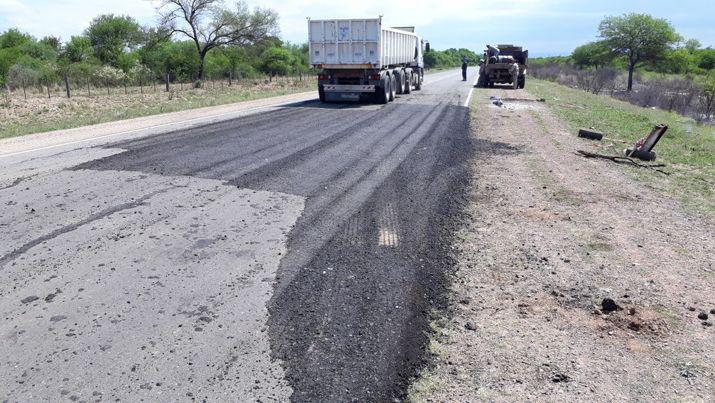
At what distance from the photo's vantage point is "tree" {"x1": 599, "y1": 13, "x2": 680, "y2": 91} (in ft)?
161

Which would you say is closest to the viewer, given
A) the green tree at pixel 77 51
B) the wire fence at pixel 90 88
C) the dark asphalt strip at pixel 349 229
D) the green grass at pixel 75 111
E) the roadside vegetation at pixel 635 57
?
the dark asphalt strip at pixel 349 229

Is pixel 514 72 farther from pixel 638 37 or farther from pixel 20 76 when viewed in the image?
pixel 20 76

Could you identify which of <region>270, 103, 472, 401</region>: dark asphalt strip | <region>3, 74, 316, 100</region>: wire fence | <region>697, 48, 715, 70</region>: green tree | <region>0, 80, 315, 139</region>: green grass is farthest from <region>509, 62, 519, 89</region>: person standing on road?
<region>697, 48, 715, 70</region>: green tree

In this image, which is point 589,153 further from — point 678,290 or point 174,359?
point 174,359

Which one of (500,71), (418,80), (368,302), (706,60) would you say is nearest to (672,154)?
(368,302)

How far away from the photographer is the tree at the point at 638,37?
48938 mm

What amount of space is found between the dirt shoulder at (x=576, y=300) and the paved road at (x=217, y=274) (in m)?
0.35

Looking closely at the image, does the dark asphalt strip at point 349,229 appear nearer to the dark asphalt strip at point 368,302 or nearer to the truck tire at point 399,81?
the dark asphalt strip at point 368,302

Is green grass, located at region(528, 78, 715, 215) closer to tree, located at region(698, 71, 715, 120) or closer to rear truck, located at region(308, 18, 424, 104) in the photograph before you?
rear truck, located at region(308, 18, 424, 104)

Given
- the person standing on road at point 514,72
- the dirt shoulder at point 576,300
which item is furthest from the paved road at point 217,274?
A: the person standing on road at point 514,72

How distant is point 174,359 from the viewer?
3498 millimetres

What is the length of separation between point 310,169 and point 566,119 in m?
11.3

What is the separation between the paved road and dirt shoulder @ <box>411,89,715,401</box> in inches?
13.6

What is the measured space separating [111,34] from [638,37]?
51.5 metres
